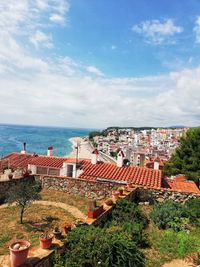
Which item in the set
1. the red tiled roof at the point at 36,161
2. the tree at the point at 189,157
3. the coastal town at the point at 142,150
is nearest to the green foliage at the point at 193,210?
the coastal town at the point at 142,150

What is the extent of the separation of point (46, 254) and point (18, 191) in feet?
19.9

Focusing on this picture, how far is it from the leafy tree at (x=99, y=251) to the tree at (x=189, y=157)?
22439 mm

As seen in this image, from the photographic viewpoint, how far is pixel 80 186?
16219mm

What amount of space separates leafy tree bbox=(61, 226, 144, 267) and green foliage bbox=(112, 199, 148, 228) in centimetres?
374

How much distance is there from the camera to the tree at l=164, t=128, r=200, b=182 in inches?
1082

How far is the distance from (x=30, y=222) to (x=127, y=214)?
460 centimetres

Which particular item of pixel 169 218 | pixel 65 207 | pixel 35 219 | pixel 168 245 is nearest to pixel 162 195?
pixel 169 218

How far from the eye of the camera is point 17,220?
39.2 feet

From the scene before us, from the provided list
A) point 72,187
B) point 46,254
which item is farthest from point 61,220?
point 46,254

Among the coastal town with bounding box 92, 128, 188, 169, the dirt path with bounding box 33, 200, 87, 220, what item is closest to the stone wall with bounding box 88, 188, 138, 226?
the dirt path with bounding box 33, 200, 87, 220

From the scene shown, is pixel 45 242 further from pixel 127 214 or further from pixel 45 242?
pixel 127 214

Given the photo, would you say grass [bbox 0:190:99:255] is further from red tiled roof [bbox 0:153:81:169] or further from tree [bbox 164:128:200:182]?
tree [bbox 164:128:200:182]

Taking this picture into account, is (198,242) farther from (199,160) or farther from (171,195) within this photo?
(199,160)

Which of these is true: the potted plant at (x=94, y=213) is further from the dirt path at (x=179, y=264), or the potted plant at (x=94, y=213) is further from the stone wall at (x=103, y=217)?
the dirt path at (x=179, y=264)
